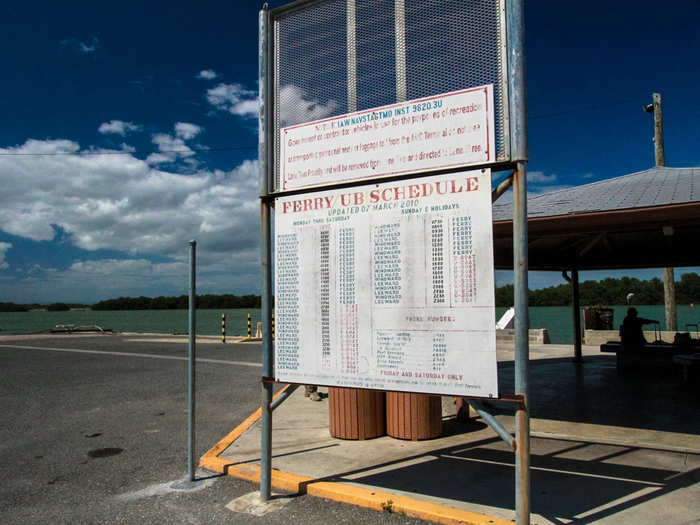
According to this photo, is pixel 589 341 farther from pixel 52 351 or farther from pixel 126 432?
pixel 52 351

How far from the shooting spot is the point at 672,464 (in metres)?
4.80

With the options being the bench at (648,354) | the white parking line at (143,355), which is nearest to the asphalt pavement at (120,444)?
the white parking line at (143,355)

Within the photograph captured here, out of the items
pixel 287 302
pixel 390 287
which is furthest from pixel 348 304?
pixel 287 302

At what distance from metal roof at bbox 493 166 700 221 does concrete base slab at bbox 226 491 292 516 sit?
4.01 metres

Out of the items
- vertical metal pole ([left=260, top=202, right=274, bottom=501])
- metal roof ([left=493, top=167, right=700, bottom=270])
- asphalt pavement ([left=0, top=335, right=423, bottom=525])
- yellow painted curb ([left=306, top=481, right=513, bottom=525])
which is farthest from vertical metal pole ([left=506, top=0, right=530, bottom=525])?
metal roof ([left=493, top=167, right=700, bottom=270])

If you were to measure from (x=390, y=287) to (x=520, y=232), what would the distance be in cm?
104

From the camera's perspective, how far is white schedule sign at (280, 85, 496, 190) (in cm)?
362

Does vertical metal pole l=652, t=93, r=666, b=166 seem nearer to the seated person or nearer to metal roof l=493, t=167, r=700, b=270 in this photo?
metal roof l=493, t=167, r=700, b=270

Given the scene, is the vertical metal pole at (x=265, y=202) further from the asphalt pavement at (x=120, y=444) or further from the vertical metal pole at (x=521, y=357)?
the vertical metal pole at (x=521, y=357)

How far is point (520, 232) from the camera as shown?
3426mm

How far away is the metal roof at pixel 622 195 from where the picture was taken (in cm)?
526

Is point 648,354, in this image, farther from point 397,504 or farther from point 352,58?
point 352,58

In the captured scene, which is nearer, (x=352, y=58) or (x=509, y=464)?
(x=352, y=58)

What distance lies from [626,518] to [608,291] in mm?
41125
